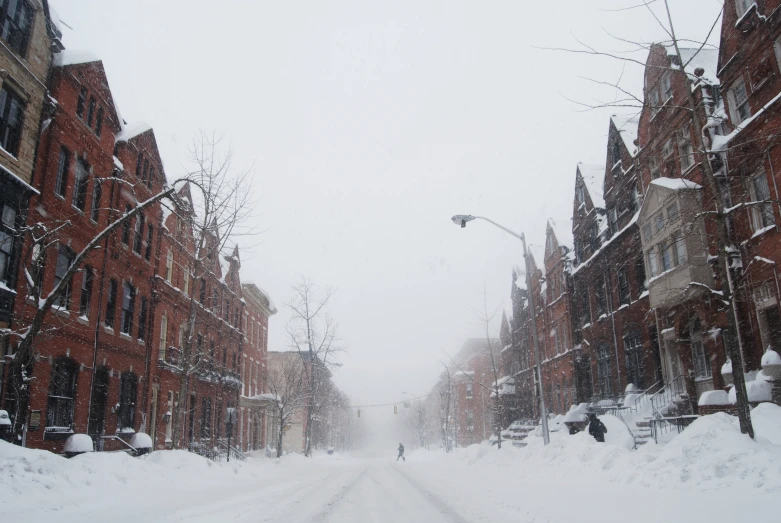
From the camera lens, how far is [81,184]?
70.7ft

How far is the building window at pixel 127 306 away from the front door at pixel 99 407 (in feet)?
9.06

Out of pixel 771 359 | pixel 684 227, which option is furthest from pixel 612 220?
pixel 771 359

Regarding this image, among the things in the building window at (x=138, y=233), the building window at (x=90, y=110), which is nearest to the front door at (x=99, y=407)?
the building window at (x=138, y=233)

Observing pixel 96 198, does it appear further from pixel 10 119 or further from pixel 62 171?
pixel 10 119

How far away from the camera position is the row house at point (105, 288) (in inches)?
738

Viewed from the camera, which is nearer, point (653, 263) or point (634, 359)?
point (653, 263)

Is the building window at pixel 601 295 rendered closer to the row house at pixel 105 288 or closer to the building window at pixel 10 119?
the row house at pixel 105 288

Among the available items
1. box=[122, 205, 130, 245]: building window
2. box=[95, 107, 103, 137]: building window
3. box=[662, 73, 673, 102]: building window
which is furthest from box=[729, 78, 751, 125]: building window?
box=[122, 205, 130, 245]: building window

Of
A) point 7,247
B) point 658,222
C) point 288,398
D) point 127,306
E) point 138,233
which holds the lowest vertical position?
point 288,398

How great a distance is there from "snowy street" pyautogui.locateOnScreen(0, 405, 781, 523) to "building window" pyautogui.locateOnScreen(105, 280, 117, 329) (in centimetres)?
932

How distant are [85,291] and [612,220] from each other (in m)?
25.8

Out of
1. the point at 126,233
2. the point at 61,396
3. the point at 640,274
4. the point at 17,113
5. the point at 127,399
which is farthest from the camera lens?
the point at 640,274

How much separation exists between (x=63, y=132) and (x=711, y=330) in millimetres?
24551

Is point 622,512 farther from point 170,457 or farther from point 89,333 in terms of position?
point 89,333
